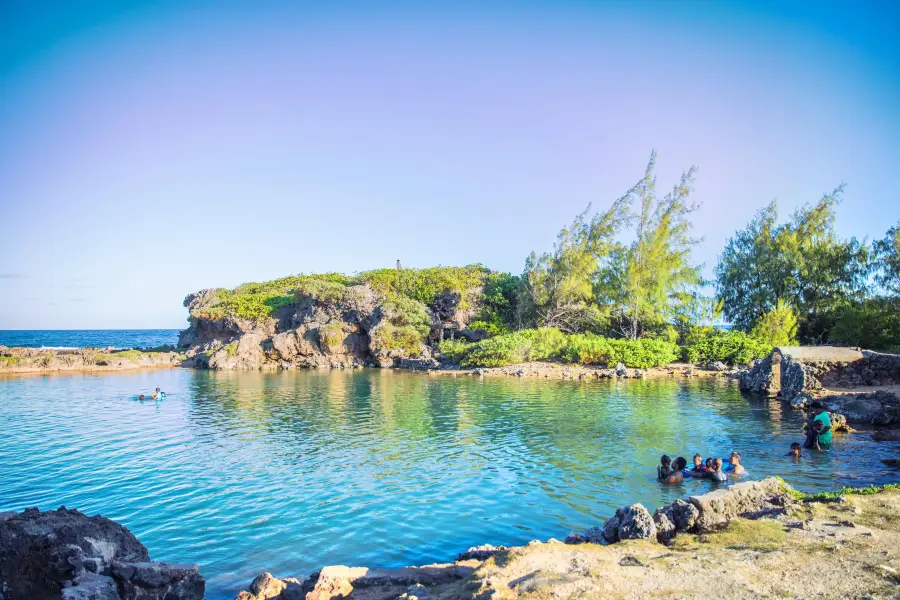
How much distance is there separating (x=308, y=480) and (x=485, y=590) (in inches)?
336

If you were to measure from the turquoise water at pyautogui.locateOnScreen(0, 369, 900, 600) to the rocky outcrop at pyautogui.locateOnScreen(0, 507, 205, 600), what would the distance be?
133 centimetres

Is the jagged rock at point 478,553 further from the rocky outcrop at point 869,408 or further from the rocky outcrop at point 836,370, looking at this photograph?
the rocky outcrop at point 836,370

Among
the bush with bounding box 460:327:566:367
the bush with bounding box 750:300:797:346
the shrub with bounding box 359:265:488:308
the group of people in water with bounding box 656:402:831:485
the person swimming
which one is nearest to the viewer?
the person swimming

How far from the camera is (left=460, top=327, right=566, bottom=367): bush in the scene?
3828 cm

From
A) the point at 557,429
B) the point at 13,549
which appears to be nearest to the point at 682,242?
the point at 557,429

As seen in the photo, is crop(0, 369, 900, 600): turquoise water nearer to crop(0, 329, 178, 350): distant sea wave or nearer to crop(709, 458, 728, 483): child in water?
crop(709, 458, 728, 483): child in water

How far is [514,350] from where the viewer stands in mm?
38500

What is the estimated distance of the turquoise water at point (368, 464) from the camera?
985 cm

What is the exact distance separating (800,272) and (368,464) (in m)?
38.9

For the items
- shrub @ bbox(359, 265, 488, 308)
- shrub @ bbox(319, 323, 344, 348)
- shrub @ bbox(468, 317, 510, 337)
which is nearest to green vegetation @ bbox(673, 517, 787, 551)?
shrub @ bbox(468, 317, 510, 337)

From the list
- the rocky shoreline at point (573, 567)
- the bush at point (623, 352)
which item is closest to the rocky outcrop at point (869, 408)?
the rocky shoreline at point (573, 567)

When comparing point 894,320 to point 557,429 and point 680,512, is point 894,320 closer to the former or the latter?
point 557,429

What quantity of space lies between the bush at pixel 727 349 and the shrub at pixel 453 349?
15708mm

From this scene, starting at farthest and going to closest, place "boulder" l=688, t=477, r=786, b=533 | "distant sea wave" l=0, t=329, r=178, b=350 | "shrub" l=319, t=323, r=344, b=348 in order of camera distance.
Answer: "distant sea wave" l=0, t=329, r=178, b=350, "shrub" l=319, t=323, r=344, b=348, "boulder" l=688, t=477, r=786, b=533
